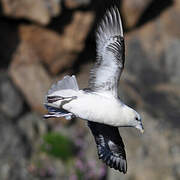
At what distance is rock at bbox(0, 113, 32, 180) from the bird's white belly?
4.40 metres

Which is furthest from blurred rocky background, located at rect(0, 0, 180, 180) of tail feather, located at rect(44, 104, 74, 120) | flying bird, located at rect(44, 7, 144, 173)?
tail feather, located at rect(44, 104, 74, 120)

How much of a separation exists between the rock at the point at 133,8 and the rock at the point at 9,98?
2.87 metres

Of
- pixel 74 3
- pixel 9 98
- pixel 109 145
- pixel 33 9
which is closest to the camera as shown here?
pixel 109 145

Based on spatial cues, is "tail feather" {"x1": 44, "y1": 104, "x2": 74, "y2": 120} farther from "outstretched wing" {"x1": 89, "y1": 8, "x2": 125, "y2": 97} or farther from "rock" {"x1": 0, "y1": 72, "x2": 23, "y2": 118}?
"rock" {"x1": 0, "y1": 72, "x2": 23, "y2": 118}

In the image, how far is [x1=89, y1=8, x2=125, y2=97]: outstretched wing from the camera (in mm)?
4469

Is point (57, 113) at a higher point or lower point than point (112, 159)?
higher

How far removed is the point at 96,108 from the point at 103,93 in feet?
0.72

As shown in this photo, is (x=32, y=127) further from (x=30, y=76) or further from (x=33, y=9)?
(x=33, y=9)

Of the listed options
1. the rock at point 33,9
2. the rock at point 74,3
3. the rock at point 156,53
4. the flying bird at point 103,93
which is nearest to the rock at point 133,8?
the rock at point 156,53

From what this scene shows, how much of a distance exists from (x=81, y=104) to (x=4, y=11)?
4.81m

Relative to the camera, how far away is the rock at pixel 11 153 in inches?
334

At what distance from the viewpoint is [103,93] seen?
4.45 m

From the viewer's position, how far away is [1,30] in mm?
9000

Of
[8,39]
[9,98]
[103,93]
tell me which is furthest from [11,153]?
[103,93]
